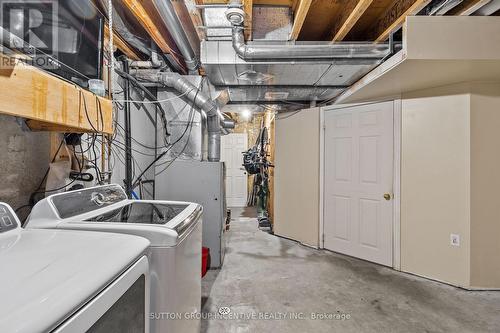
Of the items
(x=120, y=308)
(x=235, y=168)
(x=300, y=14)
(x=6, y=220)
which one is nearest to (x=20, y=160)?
(x=6, y=220)

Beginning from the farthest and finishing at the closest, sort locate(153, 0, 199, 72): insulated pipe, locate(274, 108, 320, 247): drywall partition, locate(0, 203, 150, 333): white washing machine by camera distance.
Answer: locate(274, 108, 320, 247): drywall partition, locate(153, 0, 199, 72): insulated pipe, locate(0, 203, 150, 333): white washing machine

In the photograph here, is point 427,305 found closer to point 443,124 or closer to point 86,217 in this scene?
point 443,124

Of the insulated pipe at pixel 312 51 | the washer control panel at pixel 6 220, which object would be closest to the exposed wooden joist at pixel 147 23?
the insulated pipe at pixel 312 51

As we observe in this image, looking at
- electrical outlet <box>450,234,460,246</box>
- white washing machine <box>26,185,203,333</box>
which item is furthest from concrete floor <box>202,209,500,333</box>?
white washing machine <box>26,185,203,333</box>

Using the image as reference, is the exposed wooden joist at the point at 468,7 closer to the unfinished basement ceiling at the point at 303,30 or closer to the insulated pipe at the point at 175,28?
the unfinished basement ceiling at the point at 303,30

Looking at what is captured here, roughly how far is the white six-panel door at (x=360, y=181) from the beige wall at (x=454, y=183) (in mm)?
244

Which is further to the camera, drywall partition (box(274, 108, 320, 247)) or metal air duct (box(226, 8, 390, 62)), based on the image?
drywall partition (box(274, 108, 320, 247))

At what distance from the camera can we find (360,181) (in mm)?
3307

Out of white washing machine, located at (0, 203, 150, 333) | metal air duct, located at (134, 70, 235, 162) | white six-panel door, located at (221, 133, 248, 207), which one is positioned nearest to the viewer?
white washing machine, located at (0, 203, 150, 333)

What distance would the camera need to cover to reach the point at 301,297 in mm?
2357

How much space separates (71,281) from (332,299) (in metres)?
2.33

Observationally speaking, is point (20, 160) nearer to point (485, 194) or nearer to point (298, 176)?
point (298, 176)

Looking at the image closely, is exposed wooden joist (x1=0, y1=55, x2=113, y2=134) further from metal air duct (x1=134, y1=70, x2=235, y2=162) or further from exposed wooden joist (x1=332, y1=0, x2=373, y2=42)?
exposed wooden joist (x1=332, y1=0, x2=373, y2=42)

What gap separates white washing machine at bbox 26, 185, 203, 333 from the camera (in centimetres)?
104
